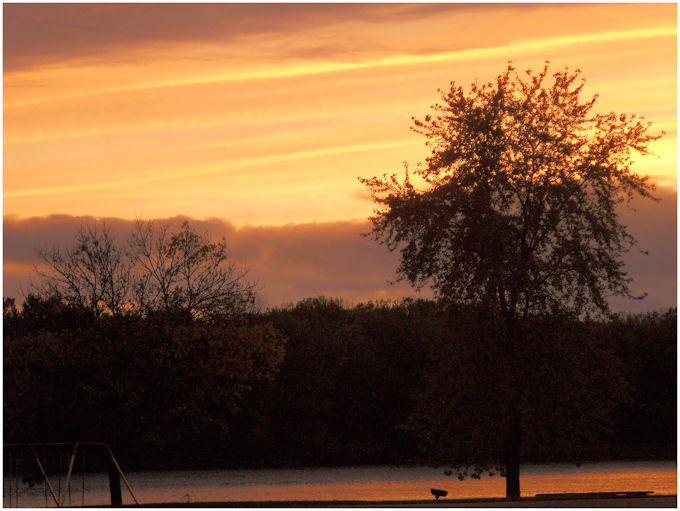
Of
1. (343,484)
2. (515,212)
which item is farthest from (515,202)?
(343,484)

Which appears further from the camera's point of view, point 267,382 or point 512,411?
point 267,382

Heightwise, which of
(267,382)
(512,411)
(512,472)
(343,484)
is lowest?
(343,484)

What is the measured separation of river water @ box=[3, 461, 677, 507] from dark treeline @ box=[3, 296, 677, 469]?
276cm

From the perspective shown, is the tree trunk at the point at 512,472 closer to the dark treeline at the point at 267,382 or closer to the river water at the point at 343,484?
the dark treeline at the point at 267,382

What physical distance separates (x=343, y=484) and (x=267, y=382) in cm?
1805

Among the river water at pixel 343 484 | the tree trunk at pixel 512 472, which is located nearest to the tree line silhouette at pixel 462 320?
the tree trunk at pixel 512 472

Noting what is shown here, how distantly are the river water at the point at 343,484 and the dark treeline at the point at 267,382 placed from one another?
276 cm

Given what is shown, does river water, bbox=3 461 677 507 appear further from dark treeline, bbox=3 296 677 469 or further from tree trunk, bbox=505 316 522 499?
tree trunk, bbox=505 316 522 499

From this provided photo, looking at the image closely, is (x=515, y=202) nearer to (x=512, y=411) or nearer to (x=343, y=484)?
(x=512, y=411)

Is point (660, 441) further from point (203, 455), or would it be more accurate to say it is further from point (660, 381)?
point (203, 455)

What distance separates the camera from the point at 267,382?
82188 millimetres

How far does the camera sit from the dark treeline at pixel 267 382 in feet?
124

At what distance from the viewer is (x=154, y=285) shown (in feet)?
142

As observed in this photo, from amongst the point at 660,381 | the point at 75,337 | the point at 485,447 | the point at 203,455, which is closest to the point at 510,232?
the point at 485,447
